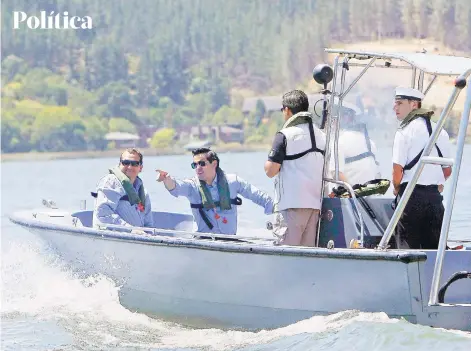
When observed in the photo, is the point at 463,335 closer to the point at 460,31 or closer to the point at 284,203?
the point at 284,203

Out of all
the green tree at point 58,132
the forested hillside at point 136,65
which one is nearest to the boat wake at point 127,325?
the forested hillside at point 136,65

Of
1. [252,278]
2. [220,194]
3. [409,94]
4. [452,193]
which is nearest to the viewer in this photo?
[452,193]

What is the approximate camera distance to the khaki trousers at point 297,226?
26.1 ft

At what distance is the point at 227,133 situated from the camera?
226 ft

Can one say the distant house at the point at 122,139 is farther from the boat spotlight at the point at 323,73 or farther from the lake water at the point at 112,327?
the boat spotlight at the point at 323,73

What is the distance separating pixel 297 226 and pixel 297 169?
40cm

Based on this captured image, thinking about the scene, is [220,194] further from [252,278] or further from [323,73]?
[323,73]

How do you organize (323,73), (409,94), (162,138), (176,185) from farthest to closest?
(162,138) < (176,185) < (323,73) < (409,94)

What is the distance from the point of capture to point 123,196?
9.29 meters

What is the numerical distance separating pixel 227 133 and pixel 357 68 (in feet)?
199

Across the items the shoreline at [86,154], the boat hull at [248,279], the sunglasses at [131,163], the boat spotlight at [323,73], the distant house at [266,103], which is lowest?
the shoreline at [86,154]

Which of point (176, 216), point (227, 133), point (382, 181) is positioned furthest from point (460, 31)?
point (227, 133)

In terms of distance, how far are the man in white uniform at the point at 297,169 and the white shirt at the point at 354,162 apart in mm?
484

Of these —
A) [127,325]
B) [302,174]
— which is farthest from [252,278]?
[127,325]
